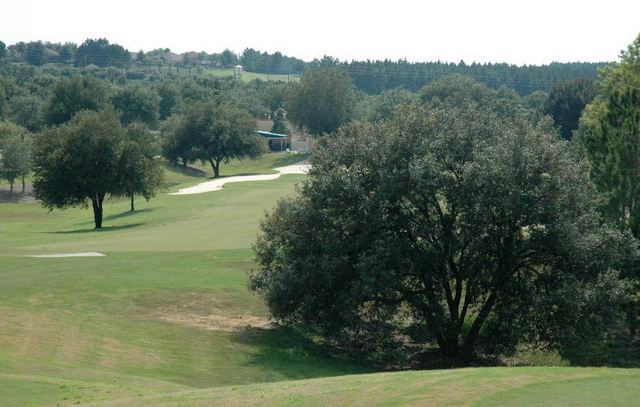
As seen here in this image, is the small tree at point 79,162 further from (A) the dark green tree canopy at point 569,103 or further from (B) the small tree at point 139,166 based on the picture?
(A) the dark green tree canopy at point 569,103

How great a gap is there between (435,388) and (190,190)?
7631 centimetres

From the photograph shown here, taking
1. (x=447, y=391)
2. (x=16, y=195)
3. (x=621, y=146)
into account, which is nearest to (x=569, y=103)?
(x=16, y=195)

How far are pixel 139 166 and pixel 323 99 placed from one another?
8179cm

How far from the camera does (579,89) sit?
141 meters

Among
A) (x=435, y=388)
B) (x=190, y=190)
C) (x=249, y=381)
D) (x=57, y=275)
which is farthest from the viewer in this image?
(x=190, y=190)

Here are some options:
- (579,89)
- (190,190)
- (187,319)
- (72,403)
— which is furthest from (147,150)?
(579,89)

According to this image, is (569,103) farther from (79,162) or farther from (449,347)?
(449,347)

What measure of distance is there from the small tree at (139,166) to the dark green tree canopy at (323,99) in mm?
76071

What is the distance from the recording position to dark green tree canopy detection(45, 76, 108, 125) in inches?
5802

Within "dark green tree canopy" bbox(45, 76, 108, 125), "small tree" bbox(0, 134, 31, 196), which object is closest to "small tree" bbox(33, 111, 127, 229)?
"small tree" bbox(0, 134, 31, 196)

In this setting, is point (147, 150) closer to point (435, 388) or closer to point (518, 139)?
point (518, 139)

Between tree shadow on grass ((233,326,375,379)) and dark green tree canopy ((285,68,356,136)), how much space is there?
116506mm

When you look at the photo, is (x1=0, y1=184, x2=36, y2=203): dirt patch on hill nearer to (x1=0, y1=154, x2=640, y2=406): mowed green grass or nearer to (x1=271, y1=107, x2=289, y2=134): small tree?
(x1=0, y1=154, x2=640, y2=406): mowed green grass

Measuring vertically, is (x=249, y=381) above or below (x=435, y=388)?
below
